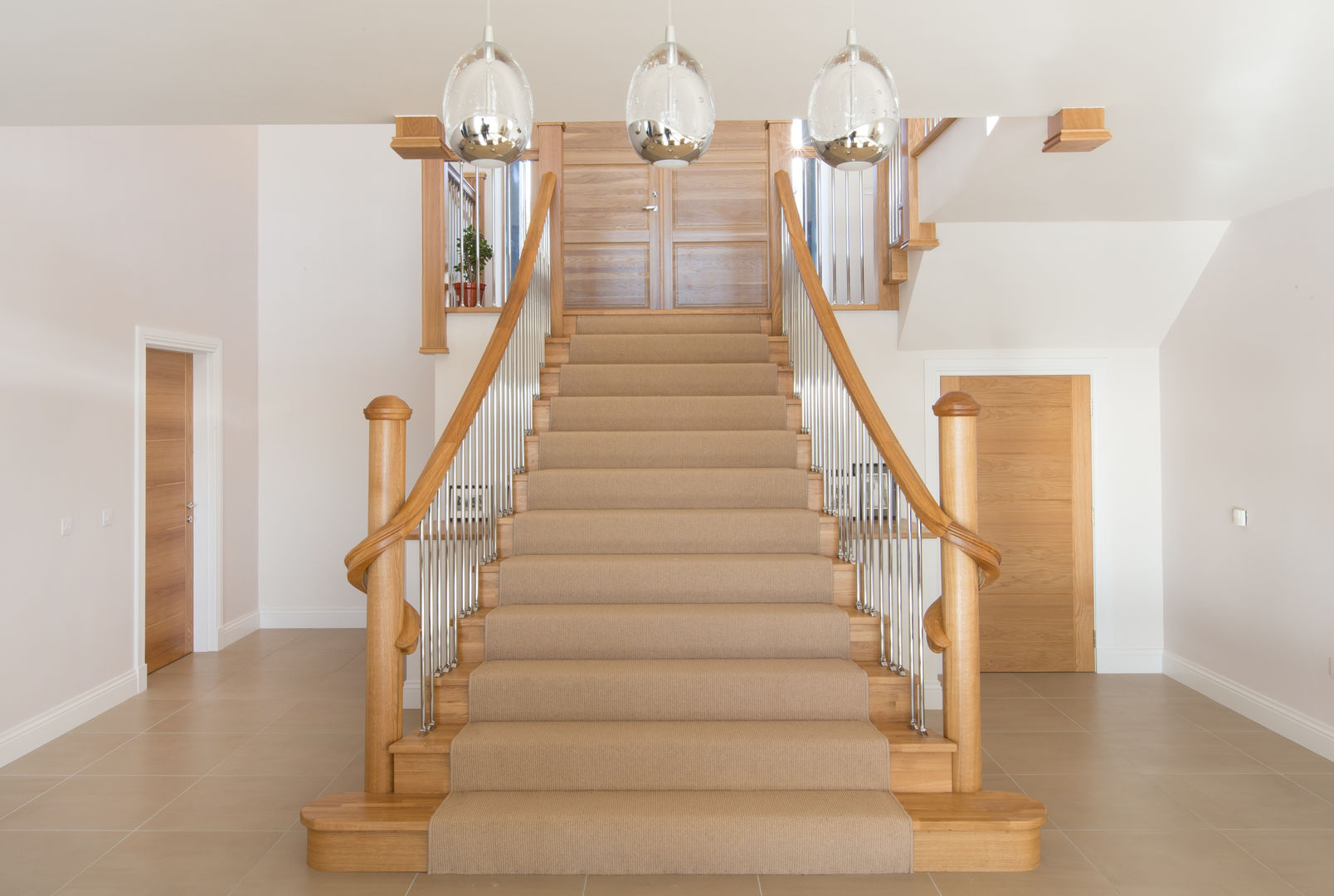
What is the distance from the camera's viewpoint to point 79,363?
15.0 feet

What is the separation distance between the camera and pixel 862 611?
3553mm

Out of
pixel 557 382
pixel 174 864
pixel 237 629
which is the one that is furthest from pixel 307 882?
pixel 237 629

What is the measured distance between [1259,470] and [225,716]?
5389 millimetres

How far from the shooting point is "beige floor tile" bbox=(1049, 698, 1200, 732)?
4.39 m

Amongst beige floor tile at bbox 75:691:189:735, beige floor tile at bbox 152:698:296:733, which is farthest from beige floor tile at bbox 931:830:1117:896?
beige floor tile at bbox 75:691:189:735

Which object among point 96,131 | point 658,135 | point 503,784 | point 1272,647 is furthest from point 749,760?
point 96,131

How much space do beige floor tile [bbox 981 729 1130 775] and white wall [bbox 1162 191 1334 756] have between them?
99cm

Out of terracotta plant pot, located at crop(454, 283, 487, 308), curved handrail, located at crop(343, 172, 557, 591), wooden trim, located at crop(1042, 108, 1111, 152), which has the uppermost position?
wooden trim, located at crop(1042, 108, 1111, 152)

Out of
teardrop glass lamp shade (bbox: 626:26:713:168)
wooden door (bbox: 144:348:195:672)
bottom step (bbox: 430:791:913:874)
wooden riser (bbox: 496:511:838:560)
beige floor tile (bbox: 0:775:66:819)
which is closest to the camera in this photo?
teardrop glass lamp shade (bbox: 626:26:713:168)

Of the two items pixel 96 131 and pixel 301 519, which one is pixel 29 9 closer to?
pixel 96 131

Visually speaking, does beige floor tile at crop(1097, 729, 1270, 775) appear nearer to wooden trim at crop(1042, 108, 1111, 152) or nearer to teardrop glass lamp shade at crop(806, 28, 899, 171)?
wooden trim at crop(1042, 108, 1111, 152)

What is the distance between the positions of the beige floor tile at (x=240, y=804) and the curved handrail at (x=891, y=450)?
2.48 m

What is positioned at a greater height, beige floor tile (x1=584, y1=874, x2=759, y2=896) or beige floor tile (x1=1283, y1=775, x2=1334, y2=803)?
beige floor tile (x1=584, y1=874, x2=759, y2=896)

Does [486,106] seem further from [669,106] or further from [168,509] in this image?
[168,509]
